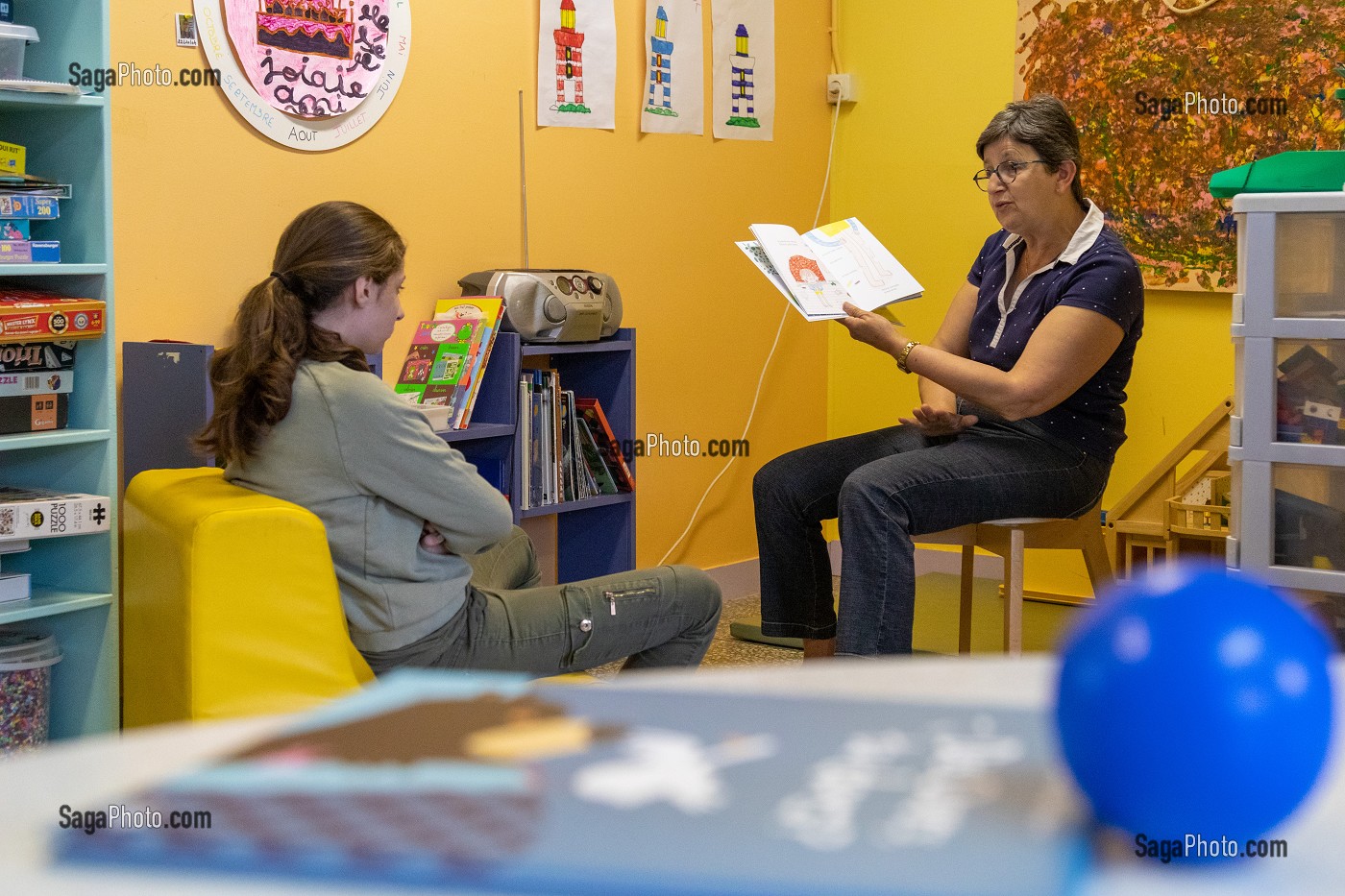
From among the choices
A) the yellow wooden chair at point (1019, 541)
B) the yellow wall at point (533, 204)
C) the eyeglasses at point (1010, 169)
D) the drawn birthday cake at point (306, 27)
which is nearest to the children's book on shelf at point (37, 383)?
the yellow wall at point (533, 204)

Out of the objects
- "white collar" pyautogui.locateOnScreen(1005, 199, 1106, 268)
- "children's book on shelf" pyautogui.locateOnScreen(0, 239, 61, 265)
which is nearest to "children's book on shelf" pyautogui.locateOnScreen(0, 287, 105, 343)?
"children's book on shelf" pyautogui.locateOnScreen(0, 239, 61, 265)

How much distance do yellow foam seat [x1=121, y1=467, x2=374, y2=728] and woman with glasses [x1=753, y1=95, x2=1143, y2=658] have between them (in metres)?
1.05

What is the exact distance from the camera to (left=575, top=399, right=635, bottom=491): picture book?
3.30 meters

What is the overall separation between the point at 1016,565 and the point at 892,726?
196cm

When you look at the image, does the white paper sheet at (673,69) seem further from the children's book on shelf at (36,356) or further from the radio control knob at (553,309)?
the children's book on shelf at (36,356)

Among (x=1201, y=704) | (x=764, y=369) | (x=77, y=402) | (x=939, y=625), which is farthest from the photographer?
(x=764, y=369)

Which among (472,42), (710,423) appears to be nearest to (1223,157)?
(710,423)

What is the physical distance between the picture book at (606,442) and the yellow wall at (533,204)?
1.31ft

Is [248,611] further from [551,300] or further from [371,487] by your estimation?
[551,300]

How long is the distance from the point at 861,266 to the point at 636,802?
2.21 metres

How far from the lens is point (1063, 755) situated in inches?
25.0

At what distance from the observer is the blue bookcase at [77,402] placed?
220 centimetres

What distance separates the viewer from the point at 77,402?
7.43 ft

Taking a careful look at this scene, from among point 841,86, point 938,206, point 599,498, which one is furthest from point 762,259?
point 841,86
